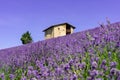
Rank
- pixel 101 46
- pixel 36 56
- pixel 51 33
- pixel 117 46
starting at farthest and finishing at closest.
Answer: pixel 51 33 → pixel 36 56 → pixel 101 46 → pixel 117 46

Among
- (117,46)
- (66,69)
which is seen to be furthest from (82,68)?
(117,46)

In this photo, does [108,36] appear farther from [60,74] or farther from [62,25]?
[62,25]

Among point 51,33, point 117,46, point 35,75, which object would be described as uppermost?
point 51,33

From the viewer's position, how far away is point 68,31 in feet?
102

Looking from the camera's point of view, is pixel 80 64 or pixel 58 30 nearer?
pixel 80 64

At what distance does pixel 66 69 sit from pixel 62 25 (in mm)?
28306

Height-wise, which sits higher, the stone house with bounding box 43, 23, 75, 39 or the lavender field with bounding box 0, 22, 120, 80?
the stone house with bounding box 43, 23, 75, 39

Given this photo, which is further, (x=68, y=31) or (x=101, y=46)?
(x=68, y=31)

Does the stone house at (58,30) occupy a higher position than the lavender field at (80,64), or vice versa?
the stone house at (58,30)

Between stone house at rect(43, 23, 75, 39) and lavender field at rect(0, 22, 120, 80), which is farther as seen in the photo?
stone house at rect(43, 23, 75, 39)

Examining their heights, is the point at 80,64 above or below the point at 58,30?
below

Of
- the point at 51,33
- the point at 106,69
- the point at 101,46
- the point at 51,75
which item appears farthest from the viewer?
the point at 51,33

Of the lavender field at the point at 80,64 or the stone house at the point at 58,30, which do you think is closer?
the lavender field at the point at 80,64

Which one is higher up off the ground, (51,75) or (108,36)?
(108,36)
